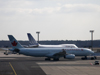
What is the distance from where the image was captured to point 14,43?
64.0 m

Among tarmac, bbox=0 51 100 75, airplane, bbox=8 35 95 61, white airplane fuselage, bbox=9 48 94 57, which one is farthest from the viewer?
white airplane fuselage, bbox=9 48 94 57

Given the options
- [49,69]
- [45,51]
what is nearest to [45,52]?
[45,51]

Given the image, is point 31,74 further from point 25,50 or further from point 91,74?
point 25,50

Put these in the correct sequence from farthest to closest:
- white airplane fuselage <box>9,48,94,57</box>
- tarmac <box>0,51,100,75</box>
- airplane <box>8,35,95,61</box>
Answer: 1. white airplane fuselage <box>9,48,94,57</box>
2. airplane <box>8,35,95,61</box>
3. tarmac <box>0,51,100,75</box>

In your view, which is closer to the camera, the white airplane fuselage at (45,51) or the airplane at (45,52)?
the airplane at (45,52)

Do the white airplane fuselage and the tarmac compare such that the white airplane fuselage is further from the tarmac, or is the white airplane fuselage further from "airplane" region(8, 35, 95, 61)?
the tarmac

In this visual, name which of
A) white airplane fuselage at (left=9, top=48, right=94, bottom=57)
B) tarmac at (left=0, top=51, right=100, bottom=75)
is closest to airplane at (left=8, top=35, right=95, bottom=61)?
white airplane fuselage at (left=9, top=48, right=94, bottom=57)

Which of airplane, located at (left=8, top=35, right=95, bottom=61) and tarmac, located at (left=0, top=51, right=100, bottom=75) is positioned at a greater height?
airplane, located at (left=8, top=35, right=95, bottom=61)

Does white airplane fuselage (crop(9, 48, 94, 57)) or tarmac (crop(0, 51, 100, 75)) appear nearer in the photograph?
tarmac (crop(0, 51, 100, 75))

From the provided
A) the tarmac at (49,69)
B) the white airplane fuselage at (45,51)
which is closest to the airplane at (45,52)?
the white airplane fuselage at (45,51)

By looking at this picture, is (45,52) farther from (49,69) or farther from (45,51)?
(49,69)

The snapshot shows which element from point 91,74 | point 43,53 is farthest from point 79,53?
point 91,74

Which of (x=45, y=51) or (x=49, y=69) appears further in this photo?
(x=45, y=51)

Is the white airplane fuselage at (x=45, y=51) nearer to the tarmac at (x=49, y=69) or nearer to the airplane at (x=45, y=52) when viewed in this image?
the airplane at (x=45, y=52)
